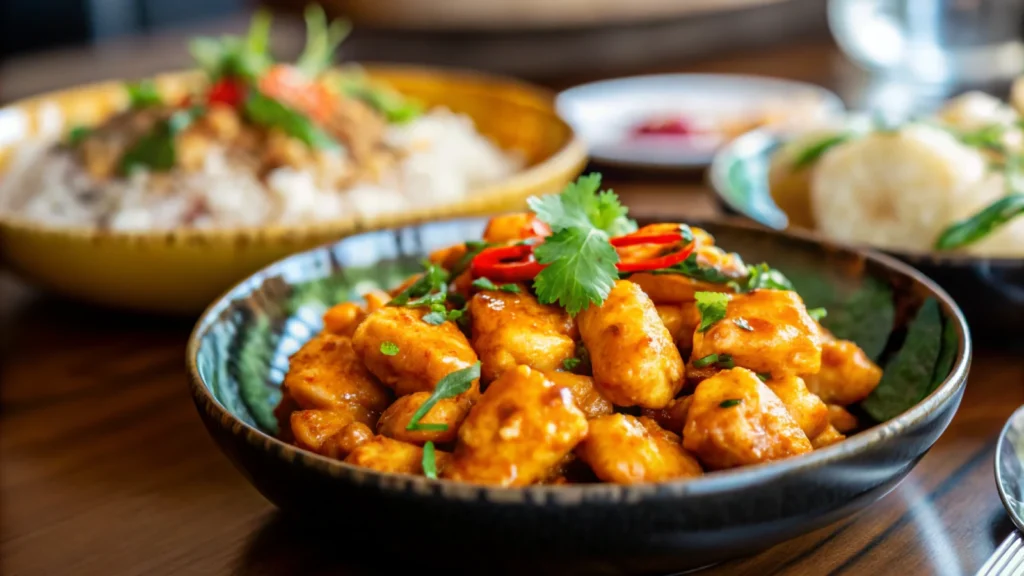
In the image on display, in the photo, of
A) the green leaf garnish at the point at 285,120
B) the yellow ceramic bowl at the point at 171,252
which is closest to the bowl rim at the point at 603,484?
the yellow ceramic bowl at the point at 171,252

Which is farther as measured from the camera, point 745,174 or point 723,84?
point 723,84

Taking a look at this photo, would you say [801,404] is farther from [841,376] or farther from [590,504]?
[590,504]

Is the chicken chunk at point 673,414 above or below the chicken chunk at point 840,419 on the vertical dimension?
above

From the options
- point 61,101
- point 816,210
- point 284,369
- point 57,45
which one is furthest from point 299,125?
point 57,45

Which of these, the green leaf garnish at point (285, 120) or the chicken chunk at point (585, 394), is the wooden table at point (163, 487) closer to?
the chicken chunk at point (585, 394)

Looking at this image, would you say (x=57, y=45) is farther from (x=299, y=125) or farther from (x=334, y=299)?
(x=334, y=299)
